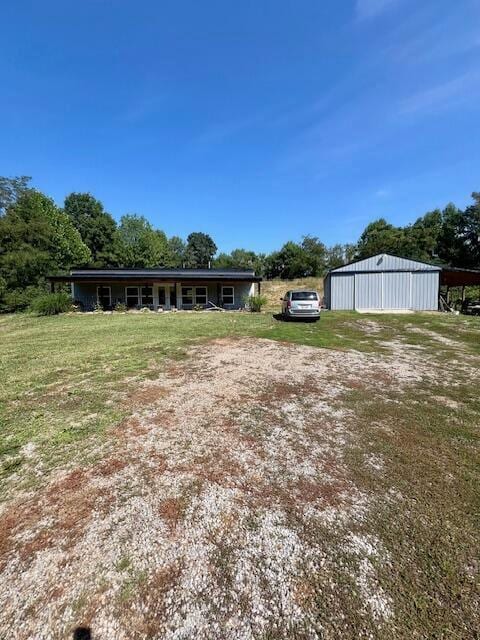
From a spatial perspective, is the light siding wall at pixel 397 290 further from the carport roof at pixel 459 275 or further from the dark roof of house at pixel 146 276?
the dark roof of house at pixel 146 276

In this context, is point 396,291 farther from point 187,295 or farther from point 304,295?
point 187,295

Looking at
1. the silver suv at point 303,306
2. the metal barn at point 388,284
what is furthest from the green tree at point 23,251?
the metal barn at point 388,284

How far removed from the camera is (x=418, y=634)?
1.64m

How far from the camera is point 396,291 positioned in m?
19.2

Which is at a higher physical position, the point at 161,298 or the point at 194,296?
the point at 194,296

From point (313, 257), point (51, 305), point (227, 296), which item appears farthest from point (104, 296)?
point (313, 257)

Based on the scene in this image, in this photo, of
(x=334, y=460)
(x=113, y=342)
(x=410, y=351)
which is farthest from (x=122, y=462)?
(x=410, y=351)

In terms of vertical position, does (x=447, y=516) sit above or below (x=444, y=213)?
below

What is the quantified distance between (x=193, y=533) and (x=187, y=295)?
21.9 metres

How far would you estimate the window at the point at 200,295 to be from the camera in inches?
933

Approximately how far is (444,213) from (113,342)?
189ft

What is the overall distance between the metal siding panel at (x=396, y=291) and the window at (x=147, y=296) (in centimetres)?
1598

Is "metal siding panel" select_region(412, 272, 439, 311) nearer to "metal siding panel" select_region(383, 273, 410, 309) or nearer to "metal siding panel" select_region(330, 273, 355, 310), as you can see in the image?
"metal siding panel" select_region(383, 273, 410, 309)

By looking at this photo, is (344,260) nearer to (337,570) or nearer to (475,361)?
(475,361)
